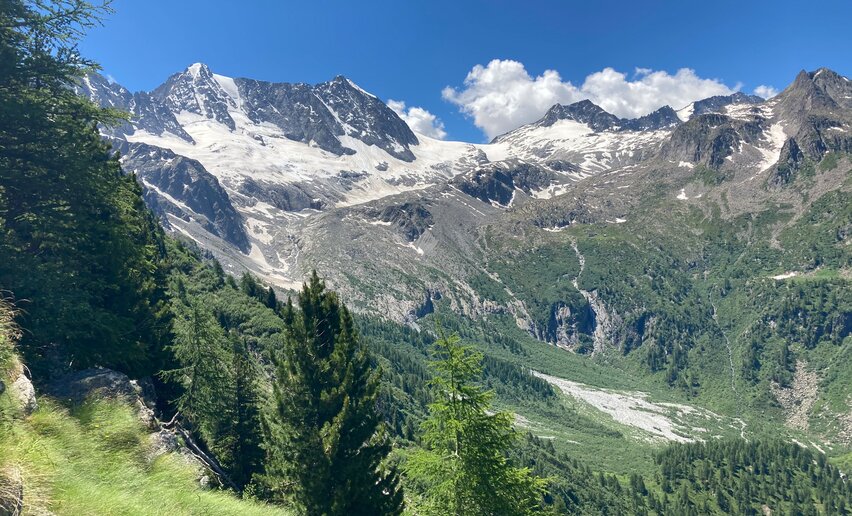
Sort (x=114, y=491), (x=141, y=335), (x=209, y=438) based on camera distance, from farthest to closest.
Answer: (x=209, y=438) < (x=141, y=335) < (x=114, y=491)

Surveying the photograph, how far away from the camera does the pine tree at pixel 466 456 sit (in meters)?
23.0

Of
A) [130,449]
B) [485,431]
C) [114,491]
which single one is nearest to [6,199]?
[130,449]

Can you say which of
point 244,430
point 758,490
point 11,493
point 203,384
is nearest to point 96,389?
point 11,493

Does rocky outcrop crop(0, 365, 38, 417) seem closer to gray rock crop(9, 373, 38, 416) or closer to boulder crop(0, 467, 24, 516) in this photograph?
gray rock crop(9, 373, 38, 416)

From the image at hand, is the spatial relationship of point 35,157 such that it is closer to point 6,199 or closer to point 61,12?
point 6,199

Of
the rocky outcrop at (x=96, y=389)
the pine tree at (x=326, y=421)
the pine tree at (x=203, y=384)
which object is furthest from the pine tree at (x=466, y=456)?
the pine tree at (x=203, y=384)

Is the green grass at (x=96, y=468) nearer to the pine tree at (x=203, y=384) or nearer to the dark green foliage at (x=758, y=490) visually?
the pine tree at (x=203, y=384)

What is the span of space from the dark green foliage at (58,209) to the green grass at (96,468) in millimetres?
6082

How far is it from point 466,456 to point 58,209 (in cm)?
2272

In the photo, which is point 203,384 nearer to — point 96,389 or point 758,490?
point 96,389

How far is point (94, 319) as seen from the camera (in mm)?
22406

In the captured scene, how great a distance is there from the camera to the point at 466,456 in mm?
23078

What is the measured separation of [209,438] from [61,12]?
25357 millimetres

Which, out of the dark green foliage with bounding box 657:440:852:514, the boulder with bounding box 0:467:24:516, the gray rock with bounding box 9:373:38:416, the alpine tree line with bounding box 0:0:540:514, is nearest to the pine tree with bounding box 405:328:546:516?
the alpine tree line with bounding box 0:0:540:514
